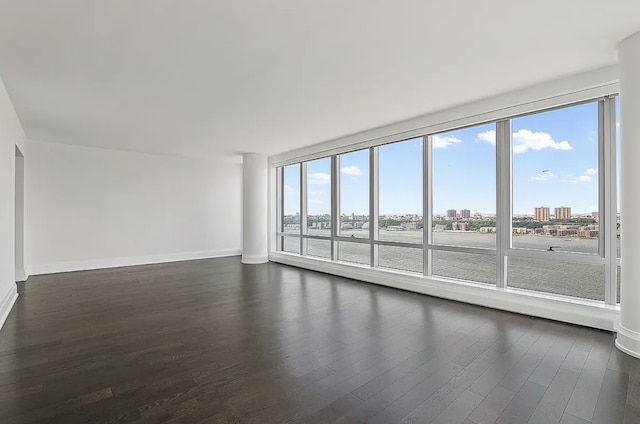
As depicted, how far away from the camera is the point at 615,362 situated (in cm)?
259

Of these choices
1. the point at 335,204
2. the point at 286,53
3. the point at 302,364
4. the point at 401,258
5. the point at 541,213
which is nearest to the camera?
the point at 302,364

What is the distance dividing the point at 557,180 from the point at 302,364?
355 cm

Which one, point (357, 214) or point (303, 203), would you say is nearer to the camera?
point (357, 214)

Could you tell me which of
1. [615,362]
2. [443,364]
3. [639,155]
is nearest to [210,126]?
[443,364]

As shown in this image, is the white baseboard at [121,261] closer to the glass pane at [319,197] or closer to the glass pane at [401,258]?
the glass pane at [319,197]

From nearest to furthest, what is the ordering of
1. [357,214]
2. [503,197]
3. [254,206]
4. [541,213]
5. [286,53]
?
[286,53] < [541,213] < [503,197] < [357,214] < [254,206]

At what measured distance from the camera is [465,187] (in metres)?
4.69

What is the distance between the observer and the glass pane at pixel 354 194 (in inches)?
240

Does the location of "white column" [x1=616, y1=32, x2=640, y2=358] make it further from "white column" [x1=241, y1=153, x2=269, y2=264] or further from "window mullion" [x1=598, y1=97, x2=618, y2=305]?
"white column" [x1=241, y1=153, x2=269, y2=264]

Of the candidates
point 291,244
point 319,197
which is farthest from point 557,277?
point 291,244

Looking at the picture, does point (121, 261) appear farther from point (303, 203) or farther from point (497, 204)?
point (497, 204)

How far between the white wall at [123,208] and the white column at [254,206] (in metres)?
1.39

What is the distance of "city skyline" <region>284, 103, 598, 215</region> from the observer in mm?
3609

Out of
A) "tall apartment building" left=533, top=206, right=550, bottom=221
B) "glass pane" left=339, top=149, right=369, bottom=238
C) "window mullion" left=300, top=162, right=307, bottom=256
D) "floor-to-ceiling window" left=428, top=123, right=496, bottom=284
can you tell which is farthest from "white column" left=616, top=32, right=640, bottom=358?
"window mullion" left=300, top=162, right=307, bottom=256
